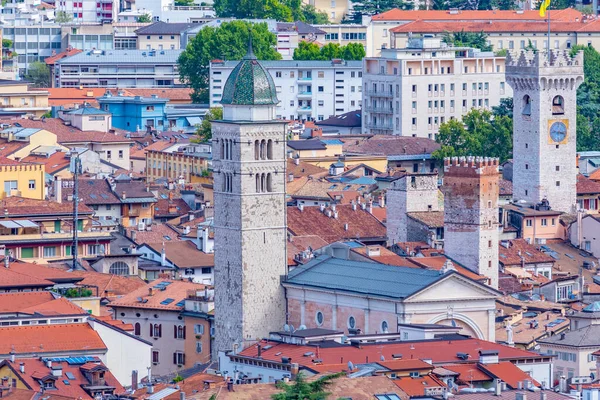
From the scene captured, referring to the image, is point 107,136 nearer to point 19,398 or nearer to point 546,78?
point 546,78

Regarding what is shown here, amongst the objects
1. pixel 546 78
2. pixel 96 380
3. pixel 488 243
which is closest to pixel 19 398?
pixel 96 380

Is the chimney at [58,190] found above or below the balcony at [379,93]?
below

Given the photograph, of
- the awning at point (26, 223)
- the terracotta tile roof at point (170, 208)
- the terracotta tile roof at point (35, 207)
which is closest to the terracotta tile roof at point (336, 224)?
the terracotta tile roof at point (35, 207)

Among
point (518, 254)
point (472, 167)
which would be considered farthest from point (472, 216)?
point (518, 254)

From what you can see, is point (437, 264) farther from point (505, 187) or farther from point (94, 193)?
point (505, 187)

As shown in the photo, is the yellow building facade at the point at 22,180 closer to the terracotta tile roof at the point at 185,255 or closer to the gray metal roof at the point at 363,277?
the terracotta tile roof at the point at 185,255

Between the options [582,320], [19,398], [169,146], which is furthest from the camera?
[169,146]
